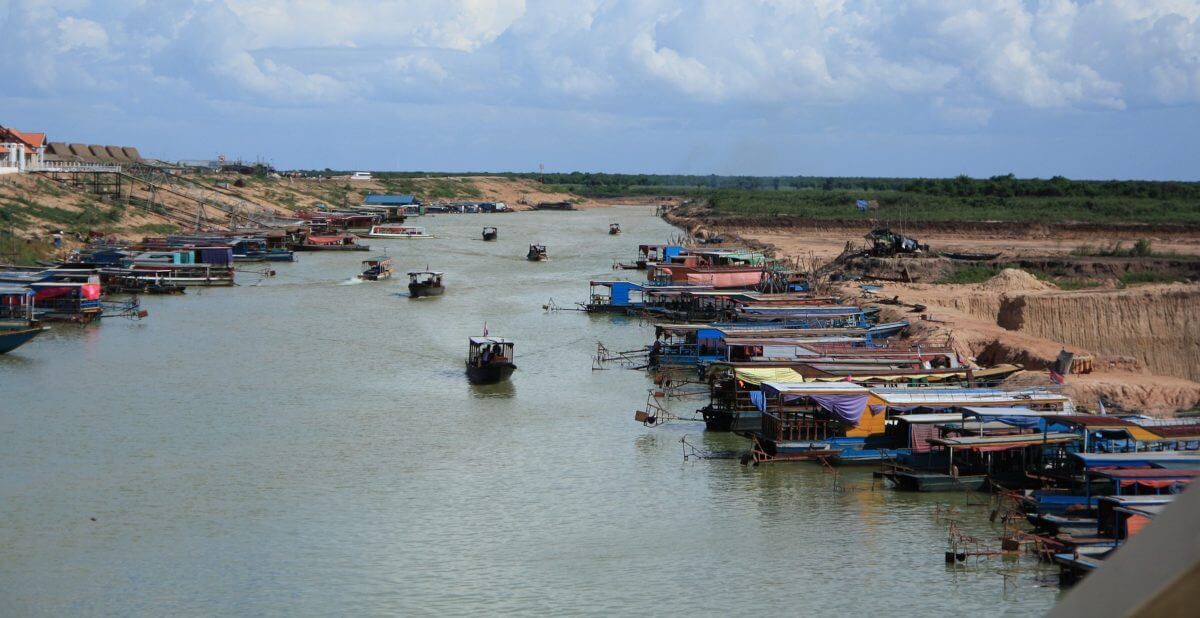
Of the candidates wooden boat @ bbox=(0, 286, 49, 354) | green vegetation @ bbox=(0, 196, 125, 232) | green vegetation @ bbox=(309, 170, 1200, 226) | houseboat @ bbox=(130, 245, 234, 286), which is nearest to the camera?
wooden boat @ bbox=(0, 286, 49, 354)

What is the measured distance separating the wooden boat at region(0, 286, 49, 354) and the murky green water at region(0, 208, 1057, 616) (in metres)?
0.64

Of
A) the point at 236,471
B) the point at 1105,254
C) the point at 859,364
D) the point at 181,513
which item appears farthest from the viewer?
the point at 1105,254

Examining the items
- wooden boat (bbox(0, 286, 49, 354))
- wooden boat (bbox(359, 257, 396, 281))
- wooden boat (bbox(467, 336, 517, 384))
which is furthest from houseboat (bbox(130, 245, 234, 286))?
wooden boat (bbox(467, 336, 517, 384))

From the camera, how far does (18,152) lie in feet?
197

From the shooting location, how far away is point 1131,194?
274ft

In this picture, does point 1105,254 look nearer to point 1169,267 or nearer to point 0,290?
point 1169,267

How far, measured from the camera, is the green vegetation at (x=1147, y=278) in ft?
113

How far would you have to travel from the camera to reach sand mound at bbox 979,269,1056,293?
110 feet

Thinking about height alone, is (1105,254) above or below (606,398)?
above

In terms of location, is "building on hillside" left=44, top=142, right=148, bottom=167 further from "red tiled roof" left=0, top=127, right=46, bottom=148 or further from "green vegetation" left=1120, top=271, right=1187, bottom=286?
"green vegetation" left=1120, top=271, right=1187, bottom=286

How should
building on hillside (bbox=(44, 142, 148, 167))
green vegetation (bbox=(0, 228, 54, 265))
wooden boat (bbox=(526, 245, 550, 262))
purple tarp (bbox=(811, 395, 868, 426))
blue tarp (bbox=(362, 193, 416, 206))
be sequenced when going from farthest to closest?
blue tarp (bbox=(362, 193, 416, 206)) < building on hillside (bbox=(44, 142, 148, 167)) < wooden boat (bbox=(526, 245, 550, 262)) < green vegetation (bbox=(0, 228, 54, 265)) < purple tarp (bbox=(811, 395, 868, 426))

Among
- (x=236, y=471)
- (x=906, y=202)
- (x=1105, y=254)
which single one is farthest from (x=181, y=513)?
(x=906, y=202)

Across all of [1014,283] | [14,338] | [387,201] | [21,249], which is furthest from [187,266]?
[387,201]

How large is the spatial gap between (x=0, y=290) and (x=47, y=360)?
406 cm
